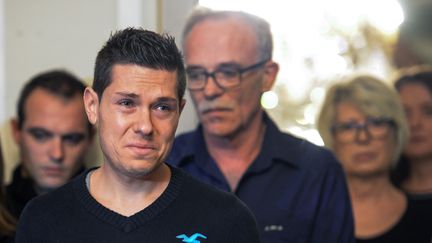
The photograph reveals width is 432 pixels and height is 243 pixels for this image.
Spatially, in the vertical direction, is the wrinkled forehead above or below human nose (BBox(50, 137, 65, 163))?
above

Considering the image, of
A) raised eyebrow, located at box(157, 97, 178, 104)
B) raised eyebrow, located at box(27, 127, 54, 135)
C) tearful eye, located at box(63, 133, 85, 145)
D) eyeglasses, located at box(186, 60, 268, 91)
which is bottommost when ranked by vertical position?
tearful eye, located at box(63, 133, 85, 145)

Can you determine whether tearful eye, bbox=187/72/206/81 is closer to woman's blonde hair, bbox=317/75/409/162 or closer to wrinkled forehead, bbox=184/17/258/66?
wrinkled forehead, bbox=184/17/258/66

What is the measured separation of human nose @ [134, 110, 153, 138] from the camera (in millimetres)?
1774

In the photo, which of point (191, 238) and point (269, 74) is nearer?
point (191, 238)

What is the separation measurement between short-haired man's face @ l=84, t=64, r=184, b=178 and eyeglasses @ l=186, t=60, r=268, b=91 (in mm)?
990

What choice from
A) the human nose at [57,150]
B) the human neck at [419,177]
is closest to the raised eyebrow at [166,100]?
the human nose at [57,150]

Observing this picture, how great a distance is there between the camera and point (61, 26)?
353cm

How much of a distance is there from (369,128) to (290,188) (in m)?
0.95

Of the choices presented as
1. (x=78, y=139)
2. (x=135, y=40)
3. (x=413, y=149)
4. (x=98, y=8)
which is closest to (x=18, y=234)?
(x=135, y=40)

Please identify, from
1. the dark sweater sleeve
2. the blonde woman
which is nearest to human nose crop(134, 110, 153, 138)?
the dark sweater sleeve

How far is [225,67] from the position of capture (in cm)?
285

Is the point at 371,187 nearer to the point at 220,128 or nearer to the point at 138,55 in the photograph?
the point at 220,128

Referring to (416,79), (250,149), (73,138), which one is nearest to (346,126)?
(416,79)

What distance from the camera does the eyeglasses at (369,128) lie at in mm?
3613
